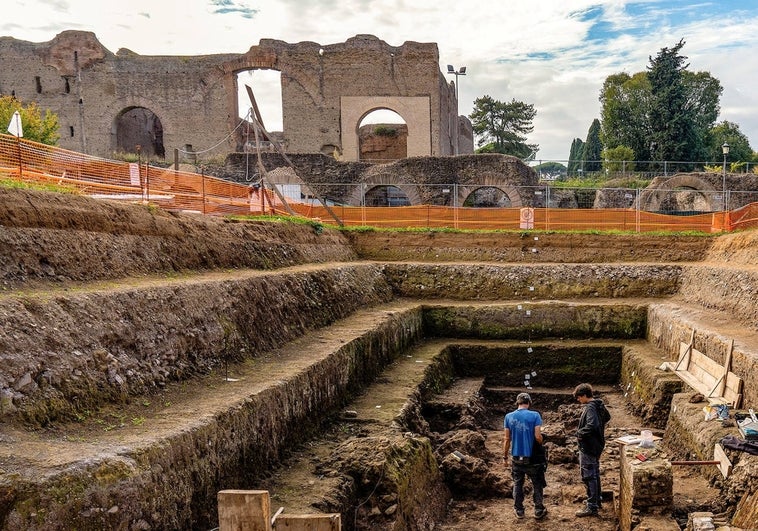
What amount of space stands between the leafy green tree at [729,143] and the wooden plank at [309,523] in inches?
1650

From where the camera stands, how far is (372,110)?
30094 millimetres

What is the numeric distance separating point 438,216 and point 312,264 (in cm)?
764

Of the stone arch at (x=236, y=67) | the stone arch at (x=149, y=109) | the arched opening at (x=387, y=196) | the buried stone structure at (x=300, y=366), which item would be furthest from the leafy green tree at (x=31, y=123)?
the buried stone structure at (x=300, y=366)

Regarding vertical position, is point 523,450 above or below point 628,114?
below

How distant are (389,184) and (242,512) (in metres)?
22.1

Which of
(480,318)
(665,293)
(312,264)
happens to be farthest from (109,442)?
(665,293)

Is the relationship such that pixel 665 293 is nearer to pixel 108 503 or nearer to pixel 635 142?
pixel 108 503

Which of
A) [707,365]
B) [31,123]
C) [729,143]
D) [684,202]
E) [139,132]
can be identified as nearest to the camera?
[707,365]

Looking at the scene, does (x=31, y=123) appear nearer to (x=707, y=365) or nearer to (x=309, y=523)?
(x=707, y=365)

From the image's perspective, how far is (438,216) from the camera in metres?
19.5

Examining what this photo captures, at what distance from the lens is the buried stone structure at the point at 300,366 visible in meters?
4.21

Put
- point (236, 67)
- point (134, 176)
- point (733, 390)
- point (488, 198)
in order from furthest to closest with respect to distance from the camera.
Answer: point (488, 198) → point (236, 67) → point (134, 176) → point (733, 390)

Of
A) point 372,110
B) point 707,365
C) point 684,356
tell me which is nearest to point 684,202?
point 372,110

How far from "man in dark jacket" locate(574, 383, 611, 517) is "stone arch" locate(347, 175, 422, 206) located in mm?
18349
